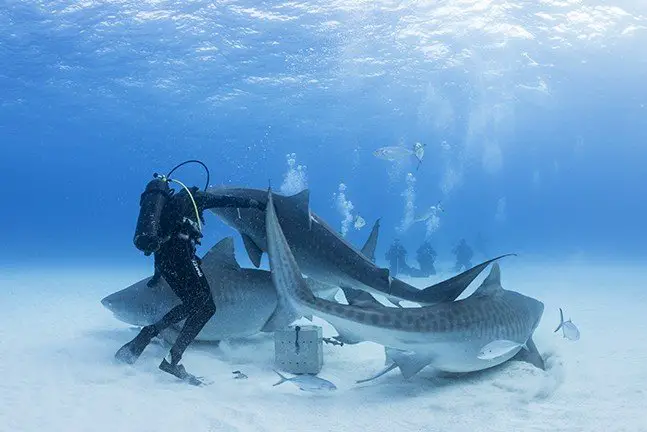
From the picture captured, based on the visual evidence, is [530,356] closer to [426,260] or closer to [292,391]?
[292,391]

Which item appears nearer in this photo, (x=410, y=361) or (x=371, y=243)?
(x=410, y=361)

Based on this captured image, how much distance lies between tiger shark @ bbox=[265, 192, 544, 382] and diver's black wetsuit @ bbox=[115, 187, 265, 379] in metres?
1.32

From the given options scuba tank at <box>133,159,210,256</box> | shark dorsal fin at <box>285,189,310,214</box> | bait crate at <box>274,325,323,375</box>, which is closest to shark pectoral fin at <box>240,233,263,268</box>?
shark dorsal fin at <box>285,189,310,214</box>

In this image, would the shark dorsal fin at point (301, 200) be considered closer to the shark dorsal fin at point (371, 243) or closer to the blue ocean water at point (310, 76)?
the shark dorsal fin at point (371, 243)

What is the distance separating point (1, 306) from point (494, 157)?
342ft

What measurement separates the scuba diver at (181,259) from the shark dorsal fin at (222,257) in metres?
1.04

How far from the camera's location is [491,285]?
556cm

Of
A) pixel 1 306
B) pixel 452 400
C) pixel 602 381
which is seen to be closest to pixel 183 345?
pixel 452 400

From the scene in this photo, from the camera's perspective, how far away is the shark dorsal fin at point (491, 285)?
5.46 meters

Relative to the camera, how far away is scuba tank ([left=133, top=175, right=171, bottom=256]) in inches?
189

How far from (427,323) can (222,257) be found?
332cm

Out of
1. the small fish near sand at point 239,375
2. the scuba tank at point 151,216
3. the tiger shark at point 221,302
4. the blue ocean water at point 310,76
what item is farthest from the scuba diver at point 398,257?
the scuba tank at point 151,216

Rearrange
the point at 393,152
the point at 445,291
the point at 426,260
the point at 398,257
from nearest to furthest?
the point at 445,291, the point at 393,152, the point at 426,260, the point at 398,257

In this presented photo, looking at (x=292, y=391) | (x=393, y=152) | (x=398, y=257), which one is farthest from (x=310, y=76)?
(x=292, y=391)
